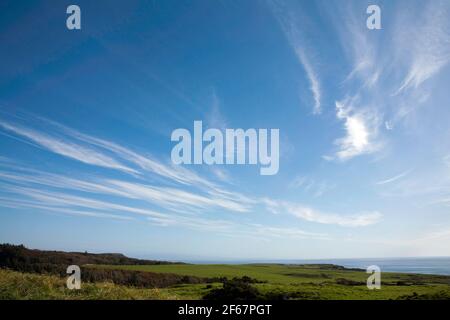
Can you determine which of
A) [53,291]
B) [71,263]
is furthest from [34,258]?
[53,291]

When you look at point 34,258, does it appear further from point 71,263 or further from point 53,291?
point 53,291

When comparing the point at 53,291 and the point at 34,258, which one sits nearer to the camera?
the point at 53,291

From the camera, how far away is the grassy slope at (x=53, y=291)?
523 inches

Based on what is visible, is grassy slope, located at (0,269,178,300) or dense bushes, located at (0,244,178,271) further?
dense bushes, located at (0,244,178,271)

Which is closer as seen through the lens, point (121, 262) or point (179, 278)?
point (179, 278)

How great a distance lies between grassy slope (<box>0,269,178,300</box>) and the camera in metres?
13.3

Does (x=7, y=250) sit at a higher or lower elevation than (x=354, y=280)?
higher

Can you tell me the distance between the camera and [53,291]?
1395cm
